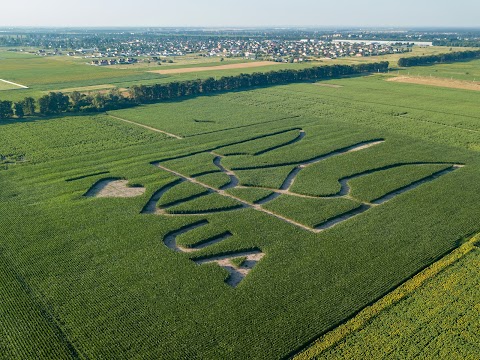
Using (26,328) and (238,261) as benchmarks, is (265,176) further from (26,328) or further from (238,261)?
(26,328)

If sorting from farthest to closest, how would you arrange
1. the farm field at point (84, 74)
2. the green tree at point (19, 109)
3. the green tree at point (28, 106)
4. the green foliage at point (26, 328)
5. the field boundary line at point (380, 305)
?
1. the farm field at point (84, 74)
2. the green tree at point (28, 106)
3. the green tree at point (19, 109)
4. the field boundary line at point (380, 305)
5. the green foliage at point (26, 328)

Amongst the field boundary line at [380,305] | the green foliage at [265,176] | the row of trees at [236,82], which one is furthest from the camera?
the row of trees at [236,82]

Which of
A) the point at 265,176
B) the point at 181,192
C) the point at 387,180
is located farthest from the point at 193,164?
the point at 387,180

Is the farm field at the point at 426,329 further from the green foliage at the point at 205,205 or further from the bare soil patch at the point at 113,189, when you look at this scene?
the bare soil patch at the point at 113,189

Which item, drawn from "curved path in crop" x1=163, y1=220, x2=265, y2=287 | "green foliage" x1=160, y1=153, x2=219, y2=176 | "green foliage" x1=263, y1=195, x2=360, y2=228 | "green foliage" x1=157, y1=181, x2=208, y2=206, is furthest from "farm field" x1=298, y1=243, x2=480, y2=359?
"green foliage" x1=160, y1=153, x2=219, y2=176

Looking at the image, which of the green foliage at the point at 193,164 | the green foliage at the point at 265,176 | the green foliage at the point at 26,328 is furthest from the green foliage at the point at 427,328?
the green foliage at the point at 193,164

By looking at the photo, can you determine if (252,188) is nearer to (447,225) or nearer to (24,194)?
(447,225)

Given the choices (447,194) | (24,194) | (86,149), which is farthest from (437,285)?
(86,149)
